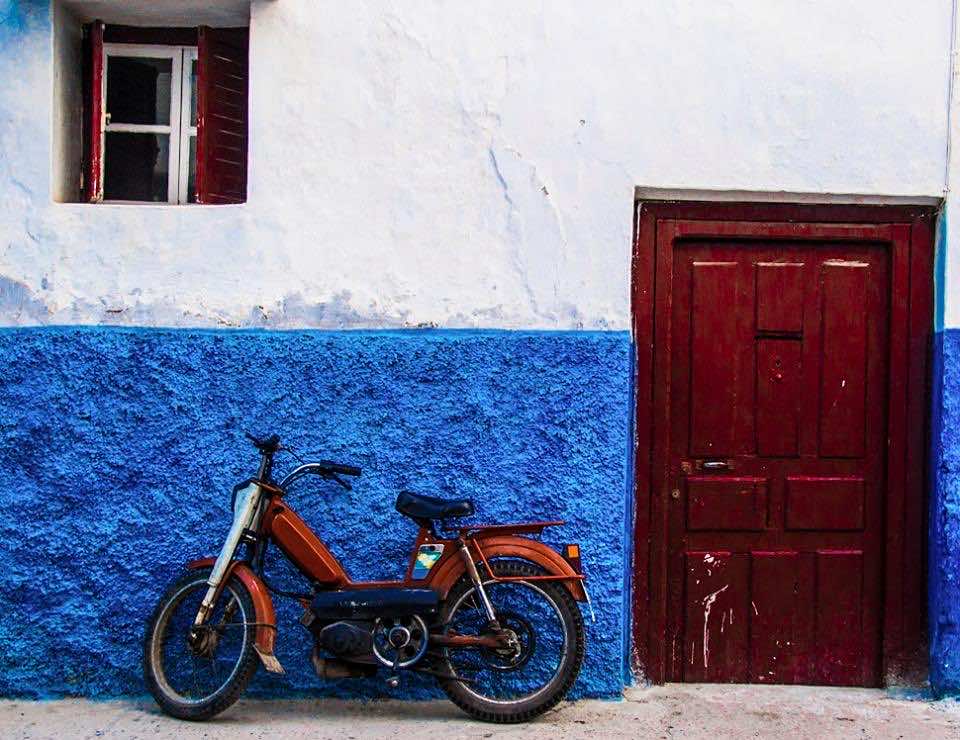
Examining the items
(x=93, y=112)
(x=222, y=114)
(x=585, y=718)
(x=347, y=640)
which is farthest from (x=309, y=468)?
(x=93, y=112)

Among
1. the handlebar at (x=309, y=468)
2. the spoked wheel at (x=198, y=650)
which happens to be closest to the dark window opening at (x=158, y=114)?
the handlebar at (x=309, y=468)

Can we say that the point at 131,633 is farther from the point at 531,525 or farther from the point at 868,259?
the point at 868,259

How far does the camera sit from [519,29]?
17.6 ft

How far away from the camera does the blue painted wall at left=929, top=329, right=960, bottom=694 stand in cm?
534

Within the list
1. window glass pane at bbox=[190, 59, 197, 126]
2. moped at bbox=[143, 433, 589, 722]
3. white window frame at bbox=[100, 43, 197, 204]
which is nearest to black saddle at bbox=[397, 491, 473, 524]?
moped at bbox=[143, 433, 589, 722]

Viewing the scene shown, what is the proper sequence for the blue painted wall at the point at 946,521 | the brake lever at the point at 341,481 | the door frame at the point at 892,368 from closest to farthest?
the brake lever at the point at 341,481, the blue painted wall at the point at 946,521, the door frame at the point at 892,368

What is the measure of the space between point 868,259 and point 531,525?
1.99 metres

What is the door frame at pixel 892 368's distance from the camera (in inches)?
216

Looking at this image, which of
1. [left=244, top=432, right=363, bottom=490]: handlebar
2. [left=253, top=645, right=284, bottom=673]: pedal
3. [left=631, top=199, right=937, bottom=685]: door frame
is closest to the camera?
[left=253, top=645, right=284, bottom=673]: pedal

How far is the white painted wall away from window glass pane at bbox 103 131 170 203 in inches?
13.0

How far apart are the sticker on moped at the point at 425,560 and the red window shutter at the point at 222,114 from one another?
190 cm

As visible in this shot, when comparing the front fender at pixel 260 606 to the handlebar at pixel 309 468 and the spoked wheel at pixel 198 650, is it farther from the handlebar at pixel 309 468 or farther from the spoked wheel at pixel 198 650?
the handlebar at pixel 309 468

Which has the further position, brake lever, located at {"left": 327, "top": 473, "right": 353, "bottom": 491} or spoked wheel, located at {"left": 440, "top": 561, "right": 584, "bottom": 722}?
brake lever, located at {"left": 327, "top": 473, "right": 353, "bottom": 491}

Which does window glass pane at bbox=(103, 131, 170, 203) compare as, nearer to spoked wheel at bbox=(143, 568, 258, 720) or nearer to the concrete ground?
spoked wheel at bbox=(143, 568, 258, 720)
